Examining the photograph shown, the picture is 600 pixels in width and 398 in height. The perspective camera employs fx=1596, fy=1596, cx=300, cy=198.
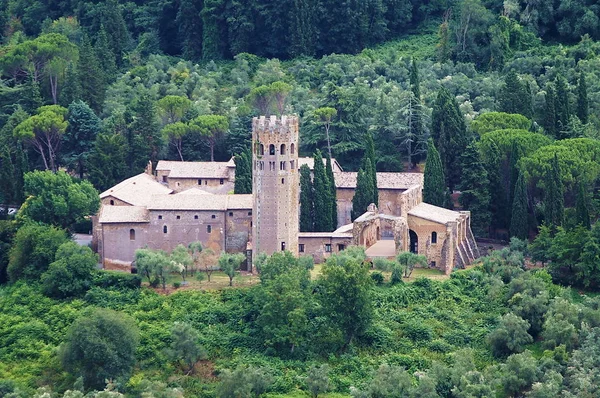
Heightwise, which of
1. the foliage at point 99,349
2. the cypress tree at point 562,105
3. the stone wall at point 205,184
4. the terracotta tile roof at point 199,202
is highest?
the cypress tree at point 562,105

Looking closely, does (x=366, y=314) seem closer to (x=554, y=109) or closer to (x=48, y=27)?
(x=554, y=109)

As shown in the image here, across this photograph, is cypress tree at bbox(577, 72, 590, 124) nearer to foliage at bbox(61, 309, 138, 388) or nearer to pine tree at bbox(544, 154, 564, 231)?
pine tree at bbox(544, 154, 564, 231)

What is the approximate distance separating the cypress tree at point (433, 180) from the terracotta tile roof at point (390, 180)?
1.59 ft

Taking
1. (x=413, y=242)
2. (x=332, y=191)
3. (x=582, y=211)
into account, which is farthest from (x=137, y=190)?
(x=582, y=211)

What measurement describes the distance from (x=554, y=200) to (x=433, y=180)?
6.35m

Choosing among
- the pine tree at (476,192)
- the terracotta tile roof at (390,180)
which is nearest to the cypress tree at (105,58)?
the terracotta tile roof at (390,180)

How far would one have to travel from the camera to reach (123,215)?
73.8 metres

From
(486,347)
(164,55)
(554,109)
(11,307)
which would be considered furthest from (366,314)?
(164,55)

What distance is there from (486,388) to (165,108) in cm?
3391

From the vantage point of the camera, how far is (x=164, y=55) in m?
108

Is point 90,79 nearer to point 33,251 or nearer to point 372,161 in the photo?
point 372,161

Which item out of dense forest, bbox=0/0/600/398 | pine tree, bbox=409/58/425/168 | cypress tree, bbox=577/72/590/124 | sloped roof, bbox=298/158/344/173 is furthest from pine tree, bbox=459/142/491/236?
cypress tree, bbox=577/72/590/124

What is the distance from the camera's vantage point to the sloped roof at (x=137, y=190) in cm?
7681

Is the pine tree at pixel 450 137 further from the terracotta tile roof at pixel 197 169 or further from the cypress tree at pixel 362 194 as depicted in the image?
the terracotta tile roof at pixel 197 169
